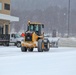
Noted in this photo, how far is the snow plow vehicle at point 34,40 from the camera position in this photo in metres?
28.5

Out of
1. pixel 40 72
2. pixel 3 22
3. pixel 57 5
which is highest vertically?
pixel 57 5

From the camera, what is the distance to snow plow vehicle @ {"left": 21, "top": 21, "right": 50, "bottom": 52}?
28498mm

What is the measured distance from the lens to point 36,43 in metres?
28.5

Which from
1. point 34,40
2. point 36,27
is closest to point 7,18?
point 36,27

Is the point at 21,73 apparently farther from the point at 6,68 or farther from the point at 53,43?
the point at 53,43

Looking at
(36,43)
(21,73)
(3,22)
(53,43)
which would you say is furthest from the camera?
(3,22)

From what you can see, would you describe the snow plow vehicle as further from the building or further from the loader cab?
the building

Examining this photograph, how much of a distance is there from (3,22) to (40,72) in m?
39.3

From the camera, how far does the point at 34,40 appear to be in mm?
28844

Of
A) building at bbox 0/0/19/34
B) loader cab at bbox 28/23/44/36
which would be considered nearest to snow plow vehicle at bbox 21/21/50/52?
loader cab at bbox 28/23/44/36

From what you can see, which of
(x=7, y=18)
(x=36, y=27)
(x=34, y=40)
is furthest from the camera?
(x=7, y=18)

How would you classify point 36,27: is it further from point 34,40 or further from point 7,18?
point 7,18

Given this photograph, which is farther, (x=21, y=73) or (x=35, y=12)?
(x=35, y=12)

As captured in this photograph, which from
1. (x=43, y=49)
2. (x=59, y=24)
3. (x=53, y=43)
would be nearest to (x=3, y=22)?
(x=53, y=43)
